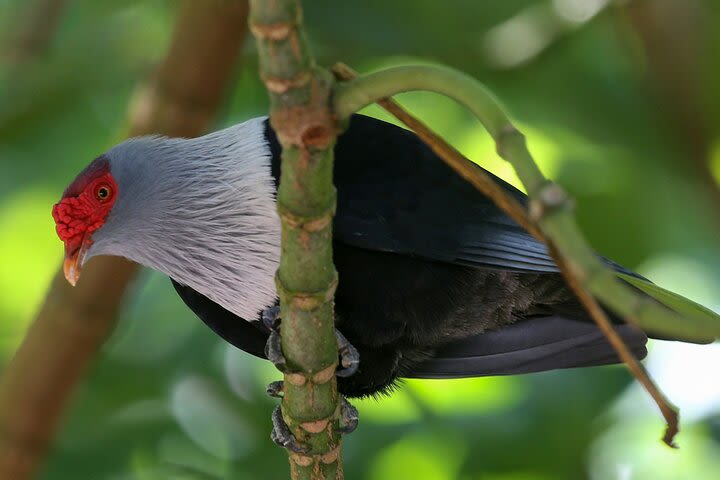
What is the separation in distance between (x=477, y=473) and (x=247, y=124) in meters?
1.57

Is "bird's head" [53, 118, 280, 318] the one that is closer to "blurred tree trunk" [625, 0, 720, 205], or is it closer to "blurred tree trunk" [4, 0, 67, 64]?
"blurred tree trunk" [4, 0, 67, 64]

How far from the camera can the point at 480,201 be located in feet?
8.46

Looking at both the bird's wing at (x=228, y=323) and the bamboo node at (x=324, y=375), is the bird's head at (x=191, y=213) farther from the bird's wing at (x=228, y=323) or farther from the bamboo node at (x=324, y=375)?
the bamboo node at (x=324, y=375)

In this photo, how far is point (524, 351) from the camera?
2.78 m

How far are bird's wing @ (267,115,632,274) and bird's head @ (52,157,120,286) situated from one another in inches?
18.6

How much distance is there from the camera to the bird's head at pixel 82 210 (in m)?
2.50

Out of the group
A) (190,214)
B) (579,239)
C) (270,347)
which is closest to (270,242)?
(190,214)

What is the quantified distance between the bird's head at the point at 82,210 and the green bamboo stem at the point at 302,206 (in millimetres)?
861

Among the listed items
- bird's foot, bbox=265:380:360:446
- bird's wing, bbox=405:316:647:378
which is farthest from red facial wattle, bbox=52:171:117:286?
bird's wing, bbox=405:316:647:378

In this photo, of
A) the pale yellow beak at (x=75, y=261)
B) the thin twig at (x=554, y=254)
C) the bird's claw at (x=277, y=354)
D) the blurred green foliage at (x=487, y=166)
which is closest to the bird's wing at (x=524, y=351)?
the blurred green foliage at (x=487, y=166)

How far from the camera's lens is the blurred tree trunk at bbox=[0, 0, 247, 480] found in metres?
3.06

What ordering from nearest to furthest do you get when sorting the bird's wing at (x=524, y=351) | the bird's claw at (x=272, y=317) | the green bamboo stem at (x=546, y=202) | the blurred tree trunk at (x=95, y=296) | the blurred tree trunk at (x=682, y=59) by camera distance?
the green bamboo stem at (x=546, y=202) < the bird's claw at (x=272, y=317) < the bird's wing at (x=524, y=351) < the blurred tree trunk at (x=95, y=296) < the blurred tree trunk at (x=682, y=59)

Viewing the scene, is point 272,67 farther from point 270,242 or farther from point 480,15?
point 480,15

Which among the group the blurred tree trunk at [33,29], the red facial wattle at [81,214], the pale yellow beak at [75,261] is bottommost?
the pale yellow beak at [75,261]
